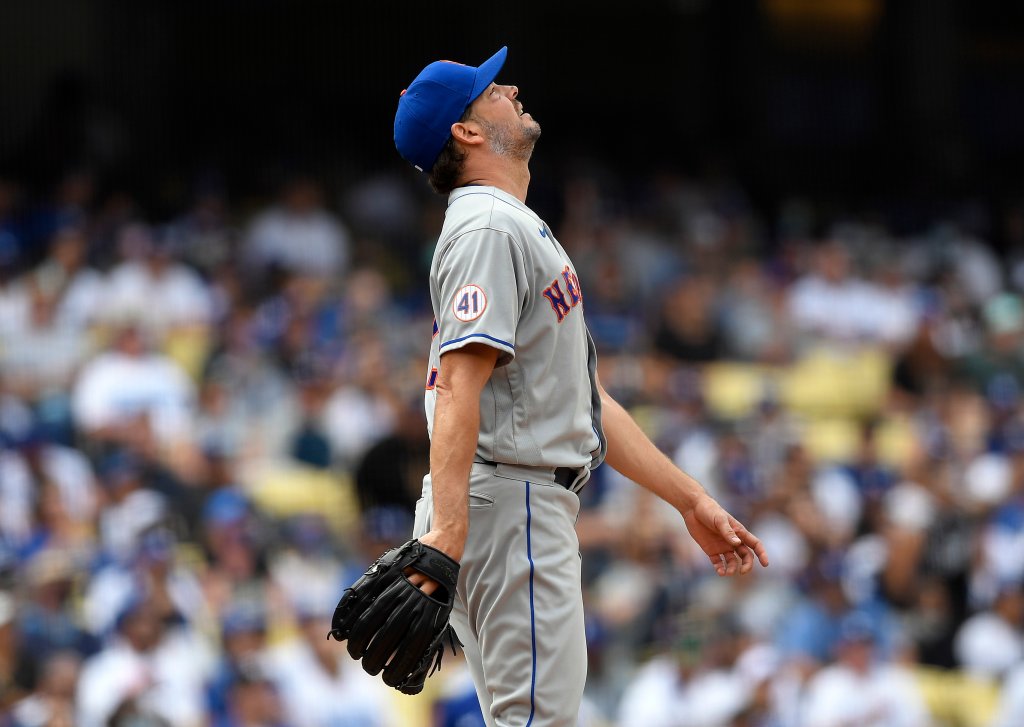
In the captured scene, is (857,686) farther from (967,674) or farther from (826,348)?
(826,348)

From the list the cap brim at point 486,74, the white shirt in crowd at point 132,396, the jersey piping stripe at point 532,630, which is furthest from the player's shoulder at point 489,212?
the white shirt in crowd at point 132,396

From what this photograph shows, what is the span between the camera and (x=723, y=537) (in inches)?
130

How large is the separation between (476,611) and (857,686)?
18.6 feet

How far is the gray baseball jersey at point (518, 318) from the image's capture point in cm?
296

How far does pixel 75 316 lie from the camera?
935 cm

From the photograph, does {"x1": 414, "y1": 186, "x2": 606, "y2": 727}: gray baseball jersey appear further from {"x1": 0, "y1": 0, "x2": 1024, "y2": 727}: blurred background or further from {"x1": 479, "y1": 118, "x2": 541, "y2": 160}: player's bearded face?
{"x1": 0, "y1": 0, "x2": 1024, "y2": 727}: blurred background

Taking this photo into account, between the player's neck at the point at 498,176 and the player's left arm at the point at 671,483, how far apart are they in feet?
1.71

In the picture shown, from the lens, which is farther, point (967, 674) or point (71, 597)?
point (967, 674)

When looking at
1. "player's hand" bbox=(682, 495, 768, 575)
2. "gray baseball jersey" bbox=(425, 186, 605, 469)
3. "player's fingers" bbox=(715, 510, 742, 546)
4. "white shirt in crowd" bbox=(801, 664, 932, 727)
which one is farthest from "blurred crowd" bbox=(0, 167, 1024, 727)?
"gray baseball jersey" bbox=(425, 186, 605, 469)

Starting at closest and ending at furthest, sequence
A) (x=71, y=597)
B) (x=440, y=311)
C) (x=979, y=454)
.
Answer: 1. (x=440, y=311)
2. (x=71, y=597)
3. (x=979, y=454)

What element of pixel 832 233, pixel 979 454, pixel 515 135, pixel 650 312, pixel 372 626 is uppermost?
pixel 832 233

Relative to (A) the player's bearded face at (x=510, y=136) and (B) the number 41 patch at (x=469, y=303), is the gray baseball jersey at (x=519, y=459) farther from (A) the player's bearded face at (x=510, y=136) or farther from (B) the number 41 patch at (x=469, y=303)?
(A) the player's bearded face at (x=510, y=136)

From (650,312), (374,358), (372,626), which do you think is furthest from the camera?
(650,312)

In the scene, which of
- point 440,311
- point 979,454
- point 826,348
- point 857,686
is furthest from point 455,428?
point 826,348
